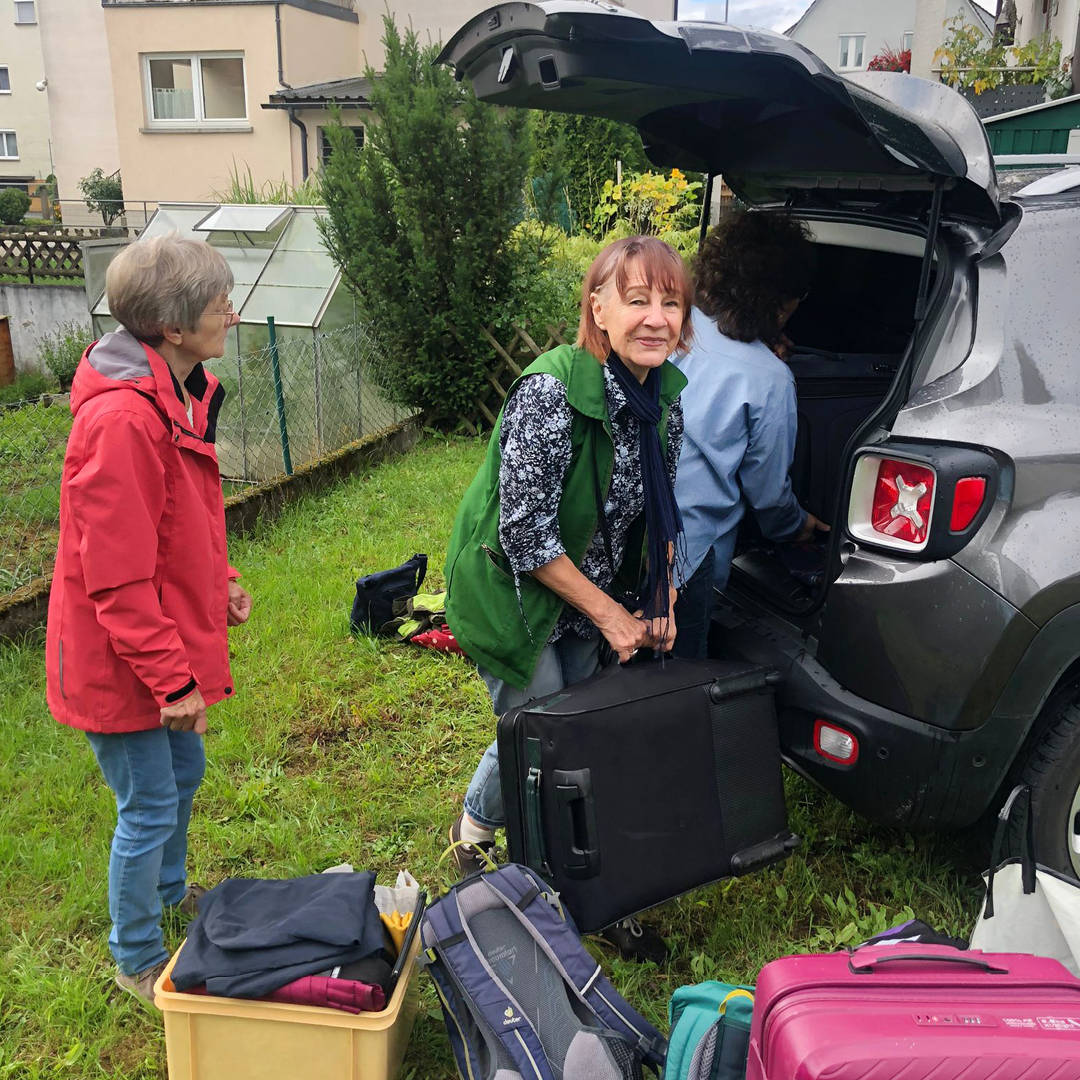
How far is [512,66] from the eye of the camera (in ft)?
7.05

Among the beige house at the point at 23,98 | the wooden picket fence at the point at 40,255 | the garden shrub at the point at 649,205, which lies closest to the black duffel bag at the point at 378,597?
the garden shrub at the point at 649,205

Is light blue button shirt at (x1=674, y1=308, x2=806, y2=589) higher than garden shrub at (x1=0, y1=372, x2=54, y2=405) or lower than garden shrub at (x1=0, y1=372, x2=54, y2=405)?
higher

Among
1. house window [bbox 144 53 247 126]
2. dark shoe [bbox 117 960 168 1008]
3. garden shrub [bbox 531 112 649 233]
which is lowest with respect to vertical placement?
dark shoe [bbox 117 960 168 1008]

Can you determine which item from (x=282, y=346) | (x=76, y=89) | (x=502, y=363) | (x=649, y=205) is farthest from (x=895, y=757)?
(x=76, y=89)

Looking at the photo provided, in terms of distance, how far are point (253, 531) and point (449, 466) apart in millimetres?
1825

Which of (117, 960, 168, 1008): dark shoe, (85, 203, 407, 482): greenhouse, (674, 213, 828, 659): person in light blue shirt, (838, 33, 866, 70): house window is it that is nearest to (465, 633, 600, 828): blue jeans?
(674, 213, 828, 659): person in light blue shirt

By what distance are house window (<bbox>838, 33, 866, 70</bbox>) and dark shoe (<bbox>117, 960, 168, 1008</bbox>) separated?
43298 mm

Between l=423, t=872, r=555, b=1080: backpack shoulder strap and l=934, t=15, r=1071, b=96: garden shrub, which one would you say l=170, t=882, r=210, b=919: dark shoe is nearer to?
l=423, t=872, r=555, b=1080: backpack shoulder strap

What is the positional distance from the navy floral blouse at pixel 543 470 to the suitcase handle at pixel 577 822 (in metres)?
0.47

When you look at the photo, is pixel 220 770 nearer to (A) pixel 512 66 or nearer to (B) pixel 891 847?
(B) pixel 891 847

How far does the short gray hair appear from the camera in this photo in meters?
2.05

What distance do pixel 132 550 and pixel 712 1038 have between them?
4.71 feet

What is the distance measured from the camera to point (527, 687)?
2.41 meters

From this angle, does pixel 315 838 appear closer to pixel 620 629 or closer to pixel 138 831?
pixel 138 831
